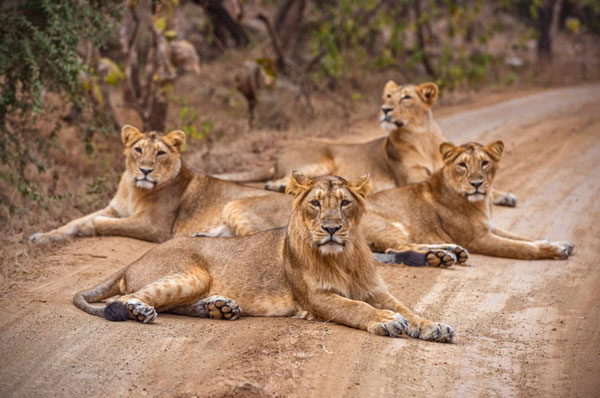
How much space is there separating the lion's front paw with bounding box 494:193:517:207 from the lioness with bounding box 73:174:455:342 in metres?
3.94

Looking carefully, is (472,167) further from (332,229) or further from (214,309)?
(214,309)

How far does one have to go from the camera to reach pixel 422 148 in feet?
29.7

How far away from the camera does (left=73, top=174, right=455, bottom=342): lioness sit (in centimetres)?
495

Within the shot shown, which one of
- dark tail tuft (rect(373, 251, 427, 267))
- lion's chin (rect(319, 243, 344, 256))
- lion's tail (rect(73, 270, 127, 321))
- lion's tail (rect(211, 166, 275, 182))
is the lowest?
dark tail tuft (rect(373, 251, 427, 267))

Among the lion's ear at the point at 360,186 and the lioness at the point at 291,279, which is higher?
the lion's ear at the point at 360,186

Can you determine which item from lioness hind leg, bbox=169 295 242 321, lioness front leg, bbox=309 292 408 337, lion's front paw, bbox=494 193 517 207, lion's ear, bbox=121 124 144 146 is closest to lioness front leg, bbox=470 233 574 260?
lion's front paw, bbox=494 193 517 207

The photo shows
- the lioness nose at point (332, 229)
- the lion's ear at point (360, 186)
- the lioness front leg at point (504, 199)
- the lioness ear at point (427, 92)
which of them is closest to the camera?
the lioness nose at point (332, 229)

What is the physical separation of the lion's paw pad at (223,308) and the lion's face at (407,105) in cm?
427

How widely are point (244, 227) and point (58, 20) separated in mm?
3345

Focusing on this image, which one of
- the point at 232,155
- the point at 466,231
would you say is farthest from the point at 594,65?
the point at 466,231

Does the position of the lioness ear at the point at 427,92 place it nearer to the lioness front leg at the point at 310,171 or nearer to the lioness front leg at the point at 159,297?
the lioness front leg at the point at 310,171

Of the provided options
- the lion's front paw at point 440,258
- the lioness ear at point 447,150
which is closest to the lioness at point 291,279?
the lion's front paw at point 440,258

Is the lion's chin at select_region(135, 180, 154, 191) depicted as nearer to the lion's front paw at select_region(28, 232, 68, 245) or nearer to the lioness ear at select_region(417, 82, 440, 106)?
the lion's front paw at select_region(28, 232, 68, 245)

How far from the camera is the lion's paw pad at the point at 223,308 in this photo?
17.1 ft
